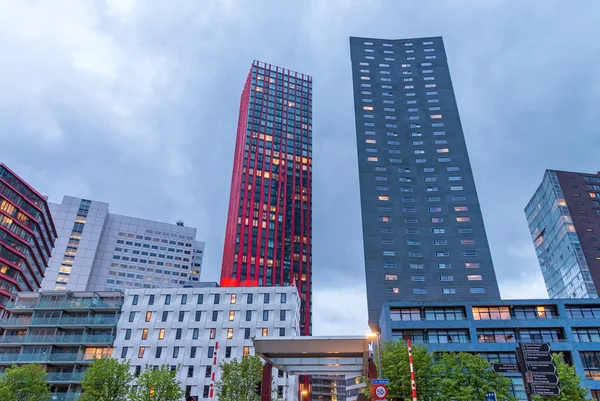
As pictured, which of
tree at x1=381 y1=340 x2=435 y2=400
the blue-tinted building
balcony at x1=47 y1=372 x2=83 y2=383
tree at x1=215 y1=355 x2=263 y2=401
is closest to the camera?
tree at x1=381 y1=340 x2=435 y2=400

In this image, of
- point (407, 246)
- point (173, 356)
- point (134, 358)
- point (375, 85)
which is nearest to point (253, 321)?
point (173, 356)

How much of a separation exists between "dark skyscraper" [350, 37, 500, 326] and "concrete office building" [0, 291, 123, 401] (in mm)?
59508

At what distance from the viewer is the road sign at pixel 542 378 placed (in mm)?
14680

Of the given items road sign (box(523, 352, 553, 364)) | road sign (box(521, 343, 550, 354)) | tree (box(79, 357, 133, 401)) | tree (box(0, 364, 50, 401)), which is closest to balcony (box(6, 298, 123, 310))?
tree (box(0, 364, 50, 401))

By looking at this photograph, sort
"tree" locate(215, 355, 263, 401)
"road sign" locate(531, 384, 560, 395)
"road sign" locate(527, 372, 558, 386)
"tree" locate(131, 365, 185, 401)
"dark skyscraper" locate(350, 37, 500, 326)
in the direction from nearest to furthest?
1. "road sign" locate(531, 384, 560, 395)
2. "road sign" locate(527, 372, 558, 386)
3. "tree" locate(131, 365, 185, 401)
4. "tree" locate(215, 355, 263, 401)
5. "dark skyscraper" locate(350, 37, 500, 326)

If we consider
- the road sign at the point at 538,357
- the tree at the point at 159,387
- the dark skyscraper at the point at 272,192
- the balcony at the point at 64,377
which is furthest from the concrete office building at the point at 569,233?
the balcony at the point at 64,377

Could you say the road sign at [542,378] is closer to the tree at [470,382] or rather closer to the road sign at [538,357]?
the road sign at [538,357]

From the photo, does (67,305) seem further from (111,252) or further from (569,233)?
(569,233)

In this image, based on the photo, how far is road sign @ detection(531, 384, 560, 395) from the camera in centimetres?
1453

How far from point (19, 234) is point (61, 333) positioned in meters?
34.8

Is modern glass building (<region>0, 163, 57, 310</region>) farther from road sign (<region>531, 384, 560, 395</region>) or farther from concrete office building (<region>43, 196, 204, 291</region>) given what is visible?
road sign (<region>531, 384, 560, 395</region>)

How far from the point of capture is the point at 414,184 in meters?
122

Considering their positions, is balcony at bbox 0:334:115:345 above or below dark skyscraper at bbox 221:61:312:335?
below

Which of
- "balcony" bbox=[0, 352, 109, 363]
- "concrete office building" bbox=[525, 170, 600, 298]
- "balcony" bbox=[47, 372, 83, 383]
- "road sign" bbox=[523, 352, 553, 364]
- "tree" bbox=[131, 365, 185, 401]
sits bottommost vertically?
"road sign" bbox=[523, 352, 553, 364]
